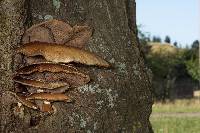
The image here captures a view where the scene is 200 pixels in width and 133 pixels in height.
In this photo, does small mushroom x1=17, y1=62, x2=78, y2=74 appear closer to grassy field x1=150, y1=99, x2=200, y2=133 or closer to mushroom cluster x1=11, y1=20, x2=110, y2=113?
mushroom cluster x1=11, y1=20, x2=110, y2=113

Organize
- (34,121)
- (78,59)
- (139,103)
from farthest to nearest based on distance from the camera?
(139,103) < (34,121) < (78,59)

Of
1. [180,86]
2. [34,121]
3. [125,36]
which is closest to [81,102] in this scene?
[34,121]

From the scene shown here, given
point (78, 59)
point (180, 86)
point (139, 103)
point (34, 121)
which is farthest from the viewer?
point (180, 86)

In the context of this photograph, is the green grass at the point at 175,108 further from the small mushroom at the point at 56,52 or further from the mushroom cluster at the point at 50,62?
the small mushroom at the point at 56,52

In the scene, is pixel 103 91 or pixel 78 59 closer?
pixel 78 59

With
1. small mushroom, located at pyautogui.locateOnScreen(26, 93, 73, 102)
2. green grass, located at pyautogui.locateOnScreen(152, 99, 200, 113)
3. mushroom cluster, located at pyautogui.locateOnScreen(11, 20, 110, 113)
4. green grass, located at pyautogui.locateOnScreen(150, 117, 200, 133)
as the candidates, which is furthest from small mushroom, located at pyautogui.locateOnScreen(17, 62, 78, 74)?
green grass, located at pyautogui.locateOnScreen(152, 99, 200, 113)

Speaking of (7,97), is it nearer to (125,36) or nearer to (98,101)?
(98,101)

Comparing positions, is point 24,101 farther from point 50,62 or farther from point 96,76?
point 96,76

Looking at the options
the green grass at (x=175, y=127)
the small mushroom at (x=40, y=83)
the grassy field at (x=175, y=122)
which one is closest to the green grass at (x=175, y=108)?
the grassy field at (x=175, y=122)
